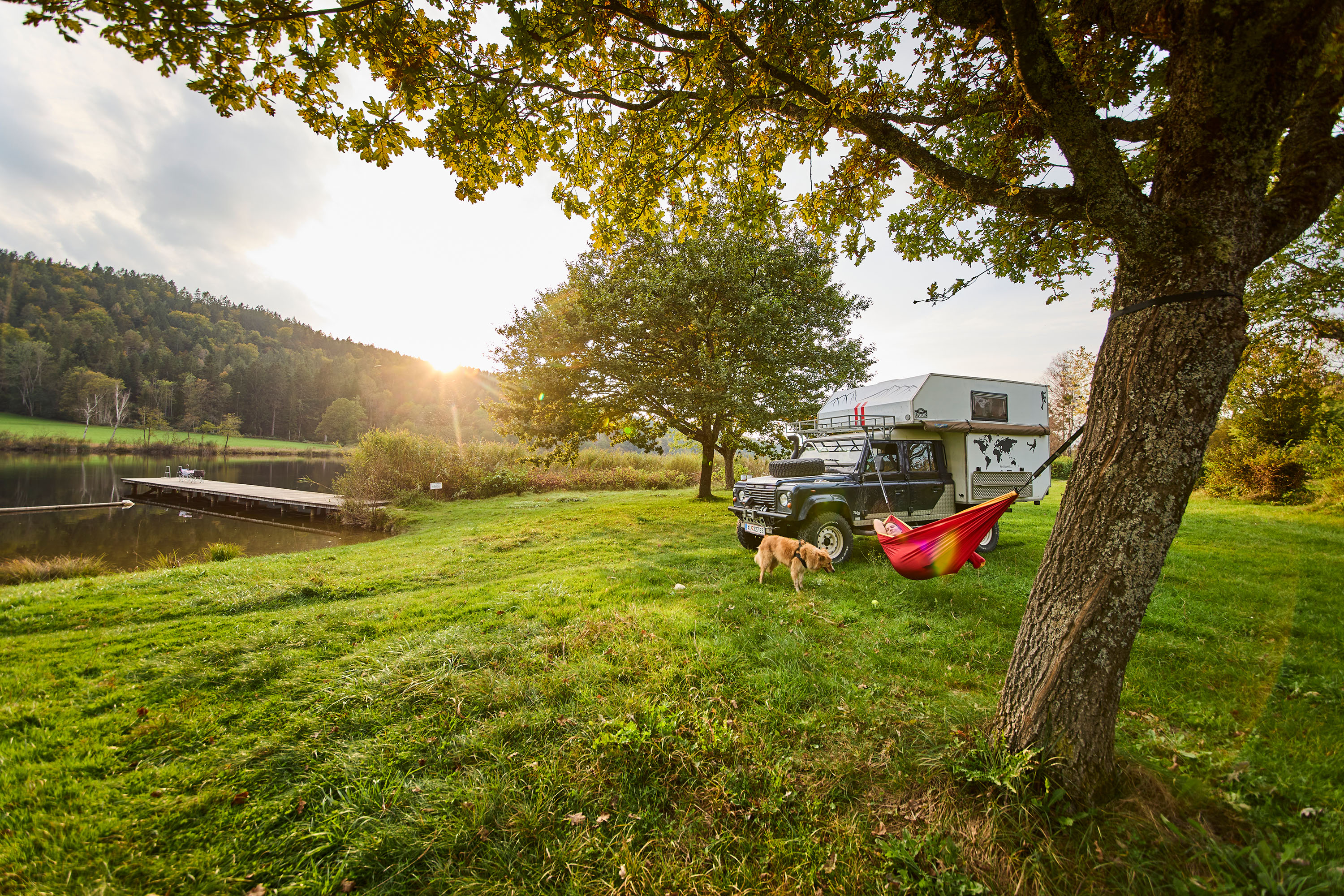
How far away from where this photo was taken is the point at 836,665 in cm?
408

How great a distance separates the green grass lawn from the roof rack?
3.15 meters

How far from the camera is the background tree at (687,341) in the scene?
13797 mm

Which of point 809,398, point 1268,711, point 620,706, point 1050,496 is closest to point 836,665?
point 620,706

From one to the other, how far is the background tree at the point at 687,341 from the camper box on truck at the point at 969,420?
5.11 metres

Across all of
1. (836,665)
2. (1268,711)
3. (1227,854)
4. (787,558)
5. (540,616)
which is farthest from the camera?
(787,558)

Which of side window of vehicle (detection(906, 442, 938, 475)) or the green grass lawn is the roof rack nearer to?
side window of vehicle (detection(906, 442, 938, 475))

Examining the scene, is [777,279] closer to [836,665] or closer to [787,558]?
[787,558]

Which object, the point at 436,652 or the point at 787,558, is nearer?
the point at 436,652

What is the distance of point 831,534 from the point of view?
7.75 meters

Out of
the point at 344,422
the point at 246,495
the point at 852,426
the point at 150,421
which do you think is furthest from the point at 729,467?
the point at 150,421

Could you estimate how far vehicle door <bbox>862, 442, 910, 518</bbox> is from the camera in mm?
7949

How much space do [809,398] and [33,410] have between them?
106 m

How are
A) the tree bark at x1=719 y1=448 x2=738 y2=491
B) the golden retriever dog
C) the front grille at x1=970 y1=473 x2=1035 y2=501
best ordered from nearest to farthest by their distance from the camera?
1. the golden retriever dog
2. the front grille at x1=970 y1=473 x2=1035 y2=501
3. the tree bark at x1=719 y1=448 x2=738 y2=491

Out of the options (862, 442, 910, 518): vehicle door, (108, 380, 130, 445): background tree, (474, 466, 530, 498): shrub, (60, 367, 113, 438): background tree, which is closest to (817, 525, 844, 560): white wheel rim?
(862, 442, 910, 518): vehicle door
